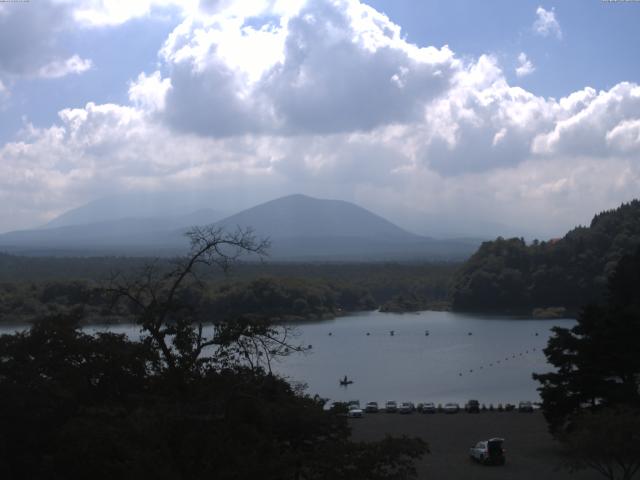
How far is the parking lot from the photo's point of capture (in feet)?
29.3

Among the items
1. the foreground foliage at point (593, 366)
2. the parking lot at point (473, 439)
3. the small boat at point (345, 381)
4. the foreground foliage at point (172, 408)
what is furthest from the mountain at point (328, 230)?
the foreground foliage at point (172, 408)

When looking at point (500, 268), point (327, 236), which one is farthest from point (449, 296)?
point (327, 236)

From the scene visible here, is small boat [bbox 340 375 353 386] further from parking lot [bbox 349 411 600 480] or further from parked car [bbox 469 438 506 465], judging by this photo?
parked car [bbox 469 438 506 465]

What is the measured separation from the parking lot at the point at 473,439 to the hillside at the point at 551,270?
2448 centimetres

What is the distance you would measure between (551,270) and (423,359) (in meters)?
16.1

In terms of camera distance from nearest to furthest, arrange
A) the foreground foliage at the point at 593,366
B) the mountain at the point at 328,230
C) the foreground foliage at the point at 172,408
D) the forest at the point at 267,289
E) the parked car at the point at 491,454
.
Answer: the foreground foliage at the point at 172,408 < the parked car at the point at 491,454 < the foreground foliage at the point at 593,366 < the forest at the point at 267,289 < the mountain at the point at 328,230

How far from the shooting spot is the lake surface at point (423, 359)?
18297 mm

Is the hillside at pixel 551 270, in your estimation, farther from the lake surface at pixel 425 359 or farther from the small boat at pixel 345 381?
the small boat at pixel 345 381

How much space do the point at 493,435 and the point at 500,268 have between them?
2955 centimetres

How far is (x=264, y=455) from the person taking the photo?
374cm

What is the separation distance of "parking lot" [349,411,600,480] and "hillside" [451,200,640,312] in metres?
24.5

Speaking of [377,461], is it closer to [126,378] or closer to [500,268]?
[126,378]

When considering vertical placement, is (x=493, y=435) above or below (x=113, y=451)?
below

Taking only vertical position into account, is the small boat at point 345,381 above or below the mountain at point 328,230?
below
